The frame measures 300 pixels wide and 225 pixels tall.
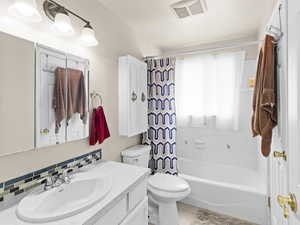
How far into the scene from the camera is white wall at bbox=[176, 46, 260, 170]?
2.54 meters

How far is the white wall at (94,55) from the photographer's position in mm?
999

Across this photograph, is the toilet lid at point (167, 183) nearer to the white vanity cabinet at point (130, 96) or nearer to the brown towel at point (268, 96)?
the white vanity cabinet at point (130, 96)

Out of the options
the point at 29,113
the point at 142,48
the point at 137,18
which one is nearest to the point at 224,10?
the point at 137,18

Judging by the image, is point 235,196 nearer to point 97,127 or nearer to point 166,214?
point 166,214

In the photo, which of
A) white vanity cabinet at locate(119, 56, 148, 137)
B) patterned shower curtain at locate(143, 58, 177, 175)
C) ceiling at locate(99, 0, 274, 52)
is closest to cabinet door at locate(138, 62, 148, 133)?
white vanity cabinet at locate(119, 56, 148, 137)

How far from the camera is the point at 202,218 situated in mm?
1911

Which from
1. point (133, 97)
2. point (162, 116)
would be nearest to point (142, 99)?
point (133, 97)

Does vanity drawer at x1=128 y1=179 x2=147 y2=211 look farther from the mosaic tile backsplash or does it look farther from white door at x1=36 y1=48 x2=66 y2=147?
white door at x1=36 y1=48 x2=66 y2=147

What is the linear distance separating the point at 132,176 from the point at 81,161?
A: 0.50m

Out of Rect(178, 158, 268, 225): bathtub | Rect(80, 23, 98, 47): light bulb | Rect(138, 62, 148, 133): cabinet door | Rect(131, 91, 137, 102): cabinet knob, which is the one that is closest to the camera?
Rect(80, 23, 98, 47): light bulb

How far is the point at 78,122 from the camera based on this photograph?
4.57 feet

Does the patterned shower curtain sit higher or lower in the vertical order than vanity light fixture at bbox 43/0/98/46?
lower

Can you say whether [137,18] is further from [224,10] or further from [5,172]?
[5,172]

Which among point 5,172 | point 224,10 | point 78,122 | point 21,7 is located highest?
point 224,10
